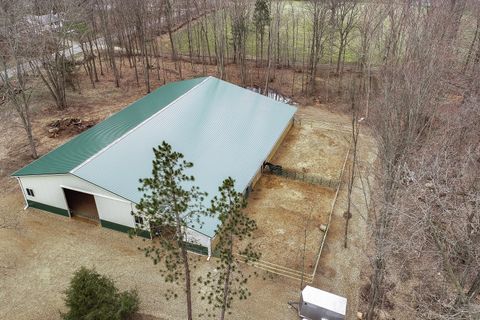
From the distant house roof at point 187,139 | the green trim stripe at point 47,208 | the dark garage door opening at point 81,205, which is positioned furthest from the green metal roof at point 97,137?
the green trim stripe at point 47,208

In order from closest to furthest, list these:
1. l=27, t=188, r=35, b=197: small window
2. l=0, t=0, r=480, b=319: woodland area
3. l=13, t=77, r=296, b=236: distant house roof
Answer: l=0, t=0, r=480, b=319: woodland area → l=13, t=77, r=296, b=236: distant house roof → l=27, t=188, r=35, b=197: small window

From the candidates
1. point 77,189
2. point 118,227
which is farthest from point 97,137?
point 118,227

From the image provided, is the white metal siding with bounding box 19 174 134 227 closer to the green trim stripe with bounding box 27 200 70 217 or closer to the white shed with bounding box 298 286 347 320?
the green trim stripe with bounding box 27 200 70 217

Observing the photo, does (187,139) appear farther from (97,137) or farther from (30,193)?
(30,193)

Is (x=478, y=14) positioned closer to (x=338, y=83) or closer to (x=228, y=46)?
(x=338, y=83)

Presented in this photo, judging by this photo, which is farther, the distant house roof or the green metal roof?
the green metal roof

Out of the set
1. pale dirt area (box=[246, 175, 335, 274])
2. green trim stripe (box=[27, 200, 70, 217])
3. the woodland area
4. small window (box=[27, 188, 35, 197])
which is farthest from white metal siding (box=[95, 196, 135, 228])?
the woodland area

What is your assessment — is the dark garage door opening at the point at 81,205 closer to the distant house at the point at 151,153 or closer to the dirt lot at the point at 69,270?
the distant house at the point at 151,153
